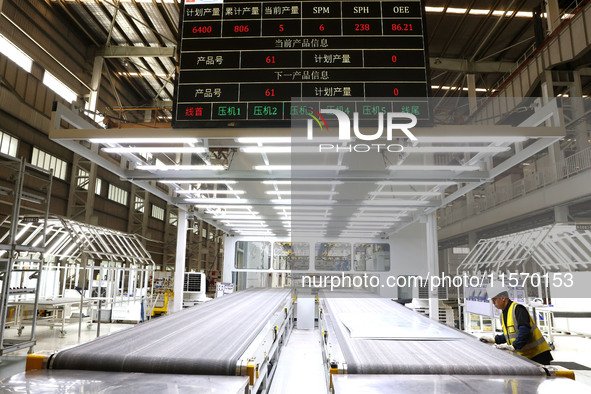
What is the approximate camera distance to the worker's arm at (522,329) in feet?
13.4

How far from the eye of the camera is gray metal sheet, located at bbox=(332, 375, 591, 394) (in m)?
1.79

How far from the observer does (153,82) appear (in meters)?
21.0

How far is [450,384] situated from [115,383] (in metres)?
1.53

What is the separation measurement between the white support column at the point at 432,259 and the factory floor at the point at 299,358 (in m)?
2.09

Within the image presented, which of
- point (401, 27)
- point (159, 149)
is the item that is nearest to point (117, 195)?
point (159, 149)

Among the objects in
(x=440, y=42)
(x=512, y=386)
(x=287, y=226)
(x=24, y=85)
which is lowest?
(x=512, y=386)

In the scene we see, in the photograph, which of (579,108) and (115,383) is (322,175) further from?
(579,108)

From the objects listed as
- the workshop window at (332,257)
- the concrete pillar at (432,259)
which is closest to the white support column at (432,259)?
the concrete pillar at (432,259)

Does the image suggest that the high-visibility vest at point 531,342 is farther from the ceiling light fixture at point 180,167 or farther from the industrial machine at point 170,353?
the ceiling light fixture at point 180,167

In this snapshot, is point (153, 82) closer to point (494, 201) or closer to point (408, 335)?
point (494, 201)

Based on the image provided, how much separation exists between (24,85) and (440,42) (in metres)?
15.7

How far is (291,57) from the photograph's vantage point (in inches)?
154

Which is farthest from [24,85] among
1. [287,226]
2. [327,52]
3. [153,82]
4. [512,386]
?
[512,386]

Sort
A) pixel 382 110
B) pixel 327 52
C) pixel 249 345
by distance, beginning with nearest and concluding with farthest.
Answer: pixel 249 345 < pixel 382 110 < pixel 327 52
